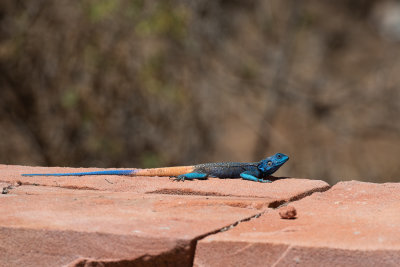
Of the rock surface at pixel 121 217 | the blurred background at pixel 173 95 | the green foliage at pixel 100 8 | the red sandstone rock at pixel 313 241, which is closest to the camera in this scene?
the red sandstone rock at pixel 313 241

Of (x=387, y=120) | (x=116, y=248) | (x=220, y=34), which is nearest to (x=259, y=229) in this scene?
(x=116, y=248)

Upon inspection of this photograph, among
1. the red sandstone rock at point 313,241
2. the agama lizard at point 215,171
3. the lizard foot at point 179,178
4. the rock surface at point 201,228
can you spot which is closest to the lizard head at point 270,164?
the agama lizard at point 215,171

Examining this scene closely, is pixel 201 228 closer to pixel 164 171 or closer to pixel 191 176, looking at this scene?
pixel 191 176

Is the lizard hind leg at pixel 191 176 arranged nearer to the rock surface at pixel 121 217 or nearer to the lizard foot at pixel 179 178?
the lizard foot at pixel 179 178

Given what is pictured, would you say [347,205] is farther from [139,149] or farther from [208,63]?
[208,63]

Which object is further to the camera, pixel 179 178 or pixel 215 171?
pixel 215 171

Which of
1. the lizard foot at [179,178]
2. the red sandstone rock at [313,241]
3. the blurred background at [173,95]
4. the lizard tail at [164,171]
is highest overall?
the blurred background at [173,95]

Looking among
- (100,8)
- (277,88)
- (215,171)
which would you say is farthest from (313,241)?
(277,88)

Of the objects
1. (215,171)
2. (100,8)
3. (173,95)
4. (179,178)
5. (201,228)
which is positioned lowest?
(201,228)
